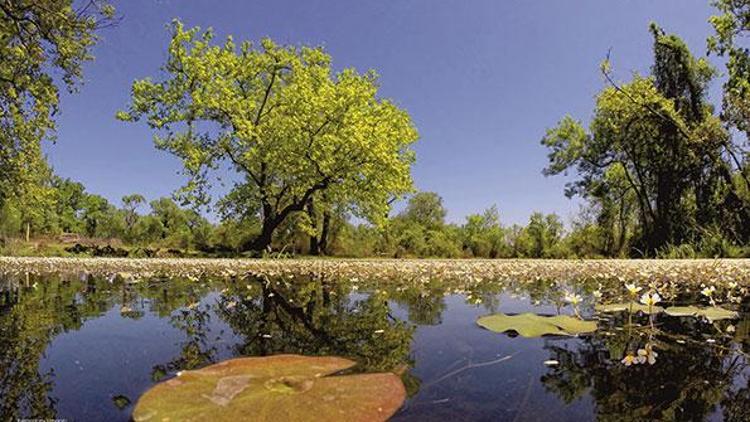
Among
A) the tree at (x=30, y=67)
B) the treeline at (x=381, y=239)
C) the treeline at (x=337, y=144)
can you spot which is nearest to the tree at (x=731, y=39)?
the treeline at (x=337, y=144)

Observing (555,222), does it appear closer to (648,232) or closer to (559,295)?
(648,232)

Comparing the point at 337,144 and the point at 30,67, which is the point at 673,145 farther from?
the point at 30,67

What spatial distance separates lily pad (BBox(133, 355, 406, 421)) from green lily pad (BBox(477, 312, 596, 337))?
1830 mm

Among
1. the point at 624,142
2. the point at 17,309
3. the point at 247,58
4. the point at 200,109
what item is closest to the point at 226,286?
the point at 17,309

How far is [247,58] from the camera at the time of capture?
2667 cm

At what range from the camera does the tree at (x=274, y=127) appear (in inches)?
941

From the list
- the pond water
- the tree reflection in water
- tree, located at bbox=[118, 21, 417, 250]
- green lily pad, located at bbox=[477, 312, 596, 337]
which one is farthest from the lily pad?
tree, located at bbox=[118, 21, 417, 250]

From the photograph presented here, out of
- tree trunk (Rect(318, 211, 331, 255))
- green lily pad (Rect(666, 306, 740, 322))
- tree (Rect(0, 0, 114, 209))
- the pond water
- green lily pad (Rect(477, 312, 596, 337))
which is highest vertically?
tree (Rect(0, 0, 114, 209))

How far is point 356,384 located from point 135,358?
1.73 metres

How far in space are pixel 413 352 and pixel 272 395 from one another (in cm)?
136

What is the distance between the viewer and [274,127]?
24984 mm

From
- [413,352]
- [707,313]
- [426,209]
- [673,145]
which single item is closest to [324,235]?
[426,209]

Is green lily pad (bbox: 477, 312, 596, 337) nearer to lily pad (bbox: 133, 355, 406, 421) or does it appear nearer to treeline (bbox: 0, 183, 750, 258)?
lily pad (bbox: 133, 355, 406, 421)

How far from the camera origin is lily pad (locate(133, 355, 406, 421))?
1935 millimetres
